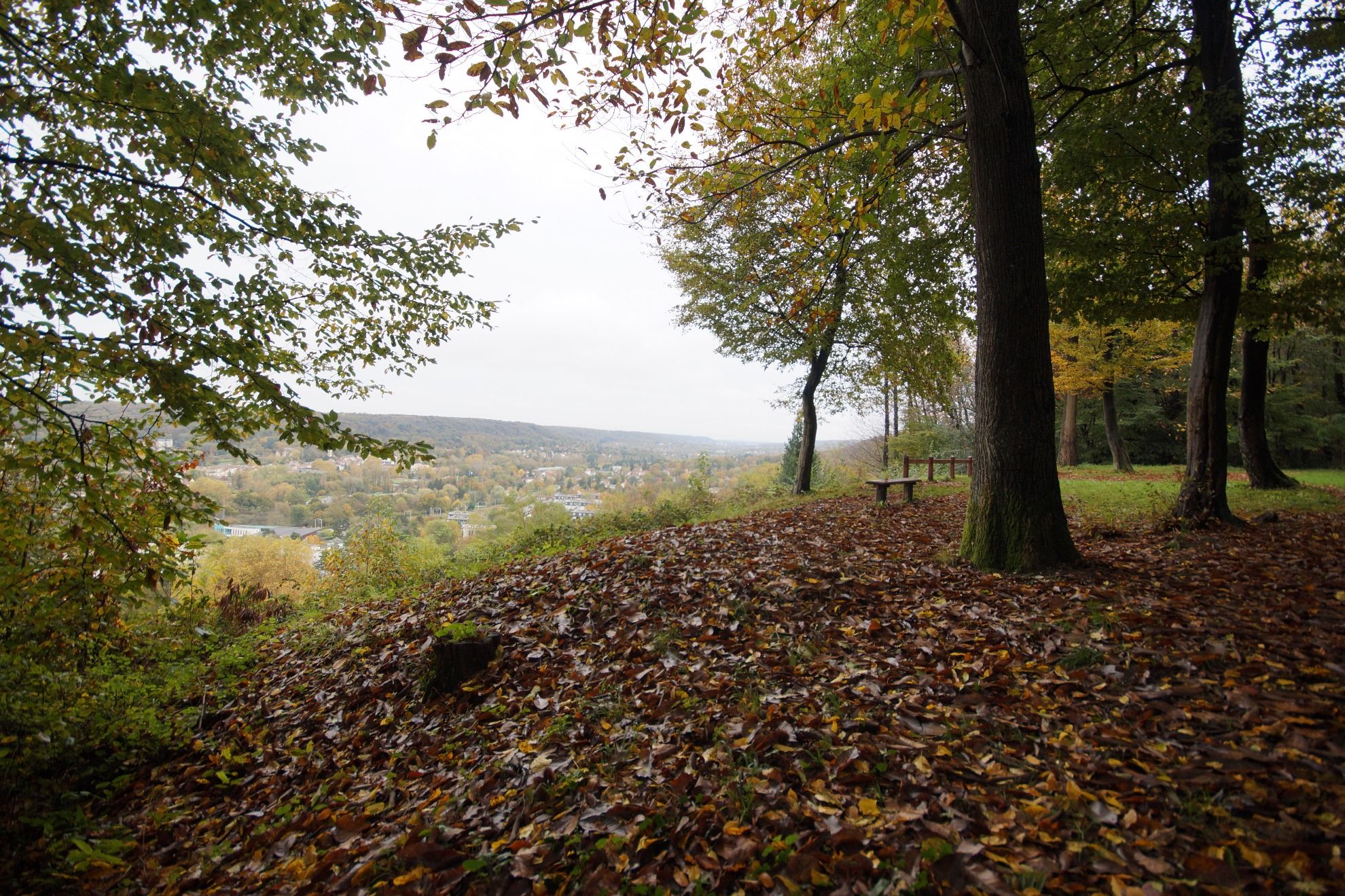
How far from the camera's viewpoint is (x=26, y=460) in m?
2.91

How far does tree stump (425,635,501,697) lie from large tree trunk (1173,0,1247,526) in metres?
8.54

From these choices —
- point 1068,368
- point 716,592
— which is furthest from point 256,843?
point 1068,368

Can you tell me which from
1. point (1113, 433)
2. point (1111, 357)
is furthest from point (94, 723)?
point (1113, 433)

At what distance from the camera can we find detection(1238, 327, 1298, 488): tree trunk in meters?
10.1

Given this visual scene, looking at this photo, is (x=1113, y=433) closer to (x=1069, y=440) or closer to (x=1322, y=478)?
(x=1069, y=440)

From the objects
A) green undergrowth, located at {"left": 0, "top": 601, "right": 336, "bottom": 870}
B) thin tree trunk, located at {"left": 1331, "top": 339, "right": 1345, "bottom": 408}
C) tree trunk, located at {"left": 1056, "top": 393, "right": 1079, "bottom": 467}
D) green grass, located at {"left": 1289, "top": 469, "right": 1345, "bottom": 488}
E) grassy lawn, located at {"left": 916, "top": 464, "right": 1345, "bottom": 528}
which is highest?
thin tree trunk, located at {"left": 1331, "top": 339, "right": 1345, "bottom": 408}

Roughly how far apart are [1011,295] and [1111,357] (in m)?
18.7

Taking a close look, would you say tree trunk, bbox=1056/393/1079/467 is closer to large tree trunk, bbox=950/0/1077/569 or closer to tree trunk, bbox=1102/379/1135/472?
tree trunk, bbox=1102/379/1135/472

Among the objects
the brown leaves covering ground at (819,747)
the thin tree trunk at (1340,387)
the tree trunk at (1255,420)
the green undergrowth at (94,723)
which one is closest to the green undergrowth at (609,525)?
the green undergrowth at (94,723)

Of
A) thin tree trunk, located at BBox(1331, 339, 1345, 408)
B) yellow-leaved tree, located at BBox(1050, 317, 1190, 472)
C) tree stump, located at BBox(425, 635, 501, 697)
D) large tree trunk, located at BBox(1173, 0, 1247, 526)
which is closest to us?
tree stump, located at BBox(425, 635, 501, 697)

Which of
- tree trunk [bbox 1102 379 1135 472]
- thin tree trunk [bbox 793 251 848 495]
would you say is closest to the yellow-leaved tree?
tree trunk [bbox 1102 379 1135 472]

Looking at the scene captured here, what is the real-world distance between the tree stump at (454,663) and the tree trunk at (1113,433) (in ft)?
70.7

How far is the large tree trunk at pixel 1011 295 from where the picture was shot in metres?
5.05

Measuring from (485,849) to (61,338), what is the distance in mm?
3511
